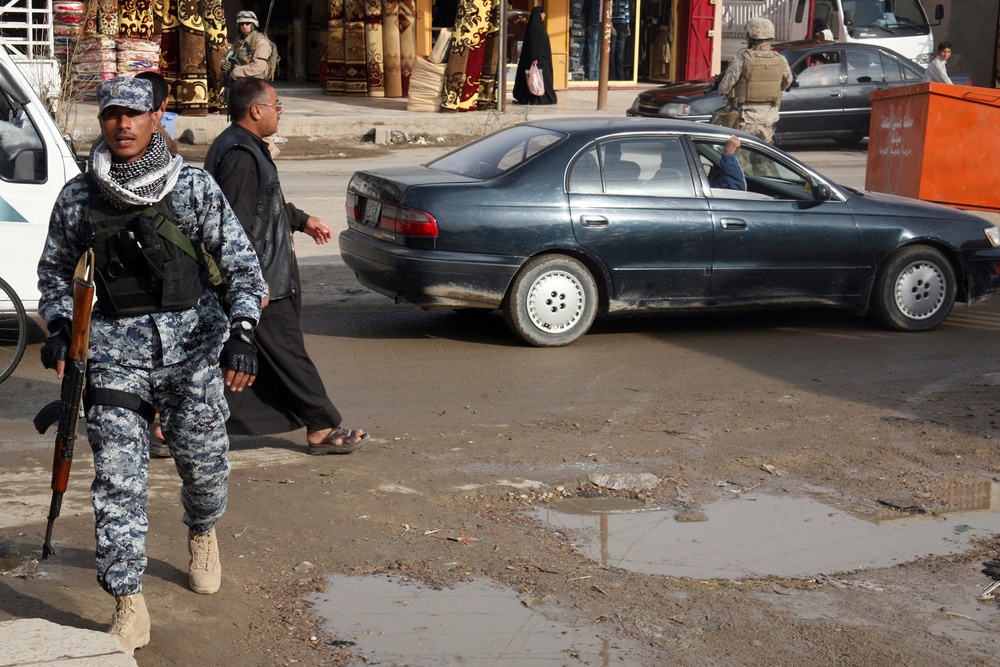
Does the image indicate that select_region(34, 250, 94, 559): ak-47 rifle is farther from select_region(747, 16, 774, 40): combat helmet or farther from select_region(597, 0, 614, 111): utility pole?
select_region(597, 0, 614, 111): utility pole

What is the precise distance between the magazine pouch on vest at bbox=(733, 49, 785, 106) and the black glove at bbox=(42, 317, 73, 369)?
10.4m

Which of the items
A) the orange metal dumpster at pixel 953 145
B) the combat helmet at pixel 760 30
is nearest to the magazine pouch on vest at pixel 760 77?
the combat helmet at pixel 760 30

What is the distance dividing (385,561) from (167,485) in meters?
1.30

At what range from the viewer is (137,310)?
13.1 ft

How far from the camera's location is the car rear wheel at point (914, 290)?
363 inches

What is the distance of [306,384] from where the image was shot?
611cm

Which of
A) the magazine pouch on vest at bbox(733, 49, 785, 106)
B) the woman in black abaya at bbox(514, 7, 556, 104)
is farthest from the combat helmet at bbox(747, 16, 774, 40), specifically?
the woman in black abaya at bbox(514, 7, 556, 104)

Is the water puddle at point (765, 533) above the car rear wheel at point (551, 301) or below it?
below

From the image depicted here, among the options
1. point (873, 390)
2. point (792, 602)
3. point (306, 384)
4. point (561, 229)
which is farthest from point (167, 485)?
point (873, 390)

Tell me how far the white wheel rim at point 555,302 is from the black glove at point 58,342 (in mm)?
4653

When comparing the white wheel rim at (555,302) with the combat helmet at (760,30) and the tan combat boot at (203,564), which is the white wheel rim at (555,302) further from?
the combat helmet at (760,30)

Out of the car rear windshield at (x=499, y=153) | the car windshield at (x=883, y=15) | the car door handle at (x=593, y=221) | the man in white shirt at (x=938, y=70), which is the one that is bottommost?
the car door handle at (x=593, y=221)

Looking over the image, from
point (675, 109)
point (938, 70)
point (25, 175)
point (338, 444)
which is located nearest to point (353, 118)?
point (675, 109)

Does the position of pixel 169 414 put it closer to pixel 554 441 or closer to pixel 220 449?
pixel 220 449
